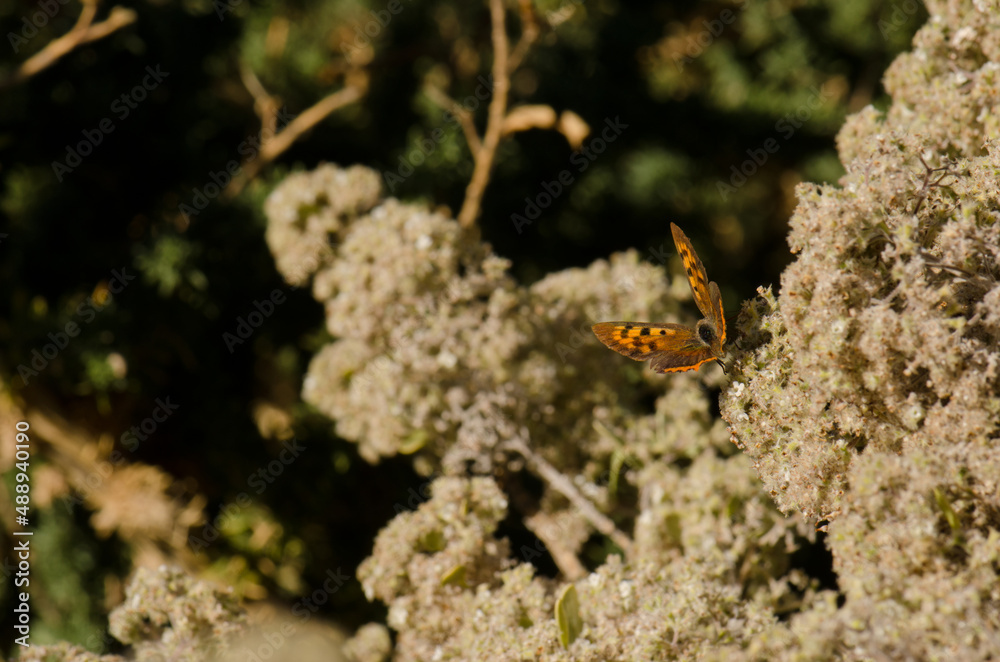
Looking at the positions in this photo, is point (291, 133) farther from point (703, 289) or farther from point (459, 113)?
point (703, 289)

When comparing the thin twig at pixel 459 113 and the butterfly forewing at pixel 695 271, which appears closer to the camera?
the butterfly forewing at pixel 695 271

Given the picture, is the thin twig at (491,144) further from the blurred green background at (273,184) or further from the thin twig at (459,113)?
the blurred green background at (273,184)

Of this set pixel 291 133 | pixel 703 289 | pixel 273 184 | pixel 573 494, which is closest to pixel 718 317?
pixel 703 289

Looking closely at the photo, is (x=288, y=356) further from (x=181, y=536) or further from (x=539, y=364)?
(x=539, y=364)

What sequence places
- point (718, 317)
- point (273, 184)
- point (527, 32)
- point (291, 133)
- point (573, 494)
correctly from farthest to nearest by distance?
point (291, 133), point (273, 184), point (527, 32), point (573, 494), point (718, 317)

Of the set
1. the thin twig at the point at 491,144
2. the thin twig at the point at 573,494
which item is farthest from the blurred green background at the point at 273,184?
the thin twig at the point at 573,494

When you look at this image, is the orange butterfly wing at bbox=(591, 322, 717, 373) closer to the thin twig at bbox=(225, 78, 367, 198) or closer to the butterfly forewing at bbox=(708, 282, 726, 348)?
the butterfly forewing at bbox=(708, 282, 726, 348)

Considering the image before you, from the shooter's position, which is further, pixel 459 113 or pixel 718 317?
pixel 459 113
